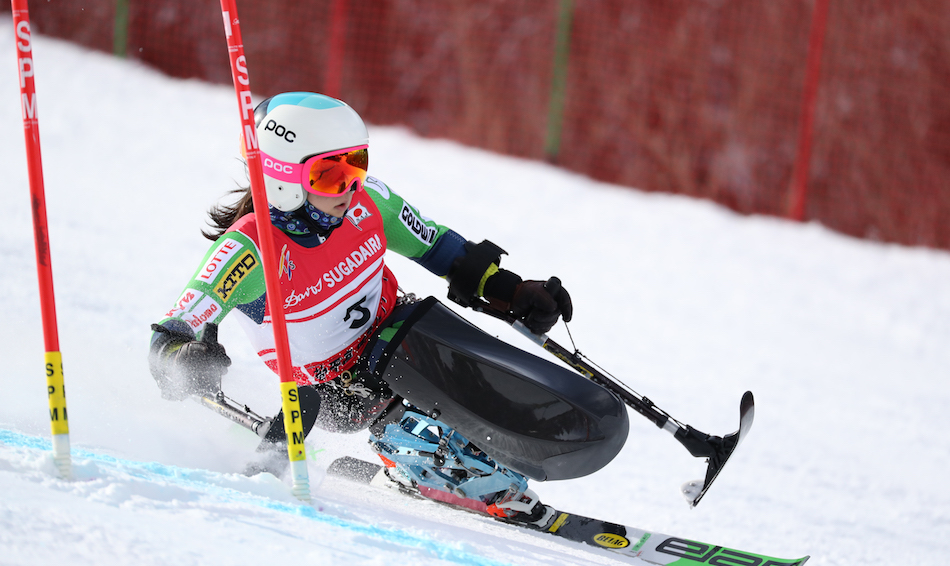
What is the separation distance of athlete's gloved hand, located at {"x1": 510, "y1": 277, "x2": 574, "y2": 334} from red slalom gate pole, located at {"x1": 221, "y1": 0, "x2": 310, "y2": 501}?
Answer: 40.2 inches

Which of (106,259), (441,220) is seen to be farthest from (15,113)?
(441,220)

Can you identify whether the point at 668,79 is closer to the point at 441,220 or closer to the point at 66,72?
the point at 441,220

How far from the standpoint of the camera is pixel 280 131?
258 centimetres

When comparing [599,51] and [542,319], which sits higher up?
[599,51]

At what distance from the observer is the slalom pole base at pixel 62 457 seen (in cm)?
205

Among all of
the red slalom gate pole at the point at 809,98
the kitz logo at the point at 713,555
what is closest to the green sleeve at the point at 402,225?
the kitz logo at the point at 713,555

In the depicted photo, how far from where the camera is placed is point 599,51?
1245 cm

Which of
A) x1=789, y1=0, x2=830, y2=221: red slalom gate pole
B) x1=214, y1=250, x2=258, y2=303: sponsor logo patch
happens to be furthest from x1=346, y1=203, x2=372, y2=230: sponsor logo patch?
x1=789, y1=0, x2=830, y2=221: red slalom gate pole

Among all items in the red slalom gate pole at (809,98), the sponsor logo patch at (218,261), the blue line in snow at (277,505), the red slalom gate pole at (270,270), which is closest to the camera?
the blue line in snow at (277,505)

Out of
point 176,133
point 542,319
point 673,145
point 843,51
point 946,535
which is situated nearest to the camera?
point 542,319

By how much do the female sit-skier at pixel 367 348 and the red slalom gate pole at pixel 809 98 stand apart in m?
6.15

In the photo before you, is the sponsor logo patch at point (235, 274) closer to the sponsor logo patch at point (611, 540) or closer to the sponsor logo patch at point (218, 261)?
the sponsor logo patch at point (218, 261)

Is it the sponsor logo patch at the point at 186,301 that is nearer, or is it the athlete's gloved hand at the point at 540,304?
the sponsor logo patch at the point at 186,301

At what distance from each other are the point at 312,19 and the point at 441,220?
6.57m
